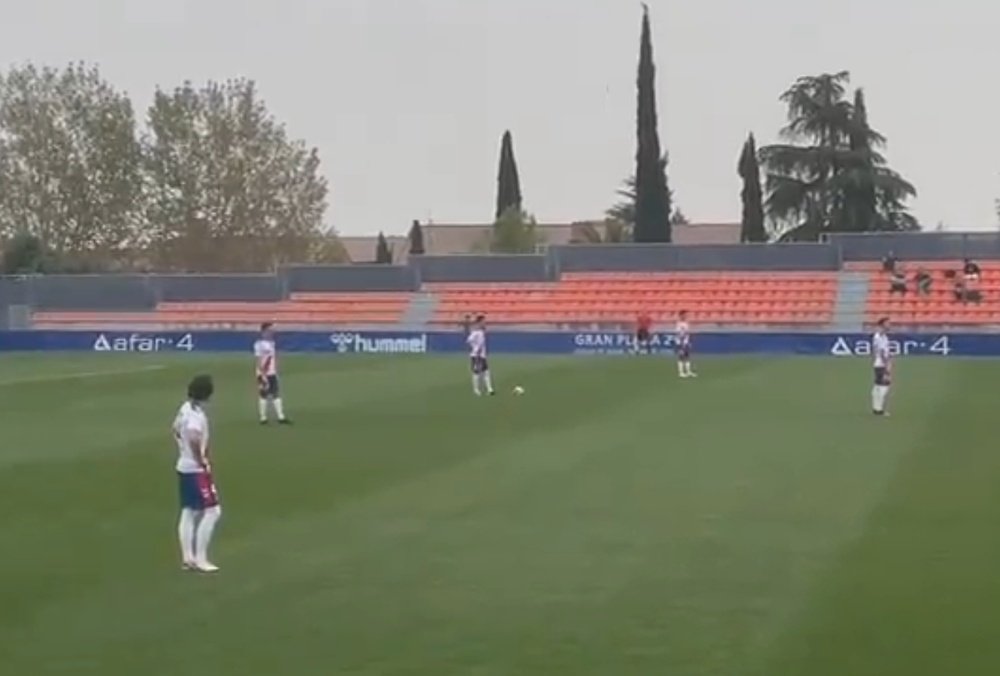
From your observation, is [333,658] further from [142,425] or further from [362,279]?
[362,279]

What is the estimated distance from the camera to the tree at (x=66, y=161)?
9169 cm

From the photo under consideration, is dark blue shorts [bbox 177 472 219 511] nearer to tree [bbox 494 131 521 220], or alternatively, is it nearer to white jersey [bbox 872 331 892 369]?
white jersey [bbox 872 331 892 369]

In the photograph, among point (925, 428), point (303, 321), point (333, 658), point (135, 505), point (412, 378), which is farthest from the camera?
point (303, 321)

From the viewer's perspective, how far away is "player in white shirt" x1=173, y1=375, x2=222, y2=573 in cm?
1530

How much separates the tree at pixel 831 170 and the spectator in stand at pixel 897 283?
1753 centimetres

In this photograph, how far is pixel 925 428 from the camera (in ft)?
98.7

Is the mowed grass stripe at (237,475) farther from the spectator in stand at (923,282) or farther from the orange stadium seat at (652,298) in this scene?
the spectator in stand at (923,282)

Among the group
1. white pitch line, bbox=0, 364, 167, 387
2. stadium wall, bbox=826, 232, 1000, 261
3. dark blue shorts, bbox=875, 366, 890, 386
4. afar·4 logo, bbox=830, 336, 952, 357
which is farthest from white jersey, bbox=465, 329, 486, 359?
stadium wall, bbox=826, 232, 1000, 261

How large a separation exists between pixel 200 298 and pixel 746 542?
6238 centimetres

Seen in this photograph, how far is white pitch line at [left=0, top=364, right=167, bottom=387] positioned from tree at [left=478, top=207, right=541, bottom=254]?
141 ft

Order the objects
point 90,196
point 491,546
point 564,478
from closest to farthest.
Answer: point 491,546
point 564,478
point 90,196

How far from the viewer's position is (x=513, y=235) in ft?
318

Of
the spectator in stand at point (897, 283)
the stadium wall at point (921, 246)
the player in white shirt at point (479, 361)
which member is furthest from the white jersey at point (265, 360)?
the stadium wall at point (921, 246)

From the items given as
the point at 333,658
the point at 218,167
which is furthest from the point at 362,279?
the point at 333,658
